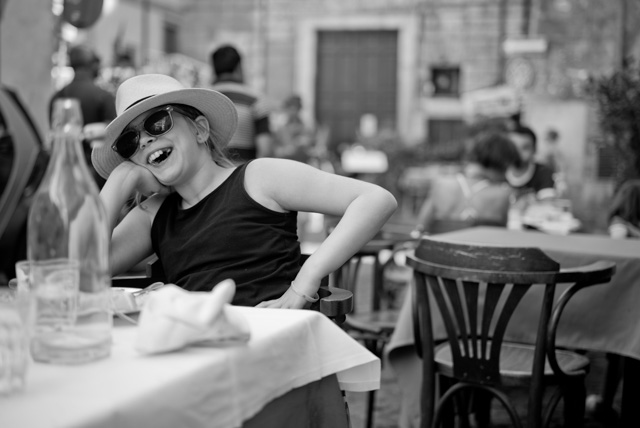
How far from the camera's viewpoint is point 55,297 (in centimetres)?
126

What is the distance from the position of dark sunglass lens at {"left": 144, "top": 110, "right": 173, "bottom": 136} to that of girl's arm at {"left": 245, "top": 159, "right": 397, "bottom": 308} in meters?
0.24

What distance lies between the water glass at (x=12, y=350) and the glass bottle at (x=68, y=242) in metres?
0.10

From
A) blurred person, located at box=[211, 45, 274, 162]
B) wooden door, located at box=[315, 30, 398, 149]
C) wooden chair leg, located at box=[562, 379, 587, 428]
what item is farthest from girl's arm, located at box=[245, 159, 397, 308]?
wooden door, located at box=[315, 30, 398, 149]

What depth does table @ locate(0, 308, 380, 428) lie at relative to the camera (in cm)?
105

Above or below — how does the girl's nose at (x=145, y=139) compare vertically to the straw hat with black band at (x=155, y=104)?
below

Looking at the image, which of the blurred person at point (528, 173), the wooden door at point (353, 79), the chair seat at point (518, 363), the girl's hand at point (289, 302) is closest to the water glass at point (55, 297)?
the girl's hand at point (289, 302)

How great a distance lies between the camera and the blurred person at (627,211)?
4625 millimetres

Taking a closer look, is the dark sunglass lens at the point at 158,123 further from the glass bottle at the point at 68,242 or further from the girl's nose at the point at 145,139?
the glass bottle at the point at 68,242

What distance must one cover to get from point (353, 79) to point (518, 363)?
17886mm

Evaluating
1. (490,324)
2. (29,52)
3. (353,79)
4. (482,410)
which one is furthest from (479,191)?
(353,79)

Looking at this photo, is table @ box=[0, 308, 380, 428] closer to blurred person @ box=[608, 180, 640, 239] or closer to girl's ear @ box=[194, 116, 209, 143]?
girl's ear @ box=[194, 116, 209, 143]

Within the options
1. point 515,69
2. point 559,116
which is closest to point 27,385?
point 559,116

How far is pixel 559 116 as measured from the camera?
12.5 metres

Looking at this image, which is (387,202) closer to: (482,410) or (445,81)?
(482,410)
